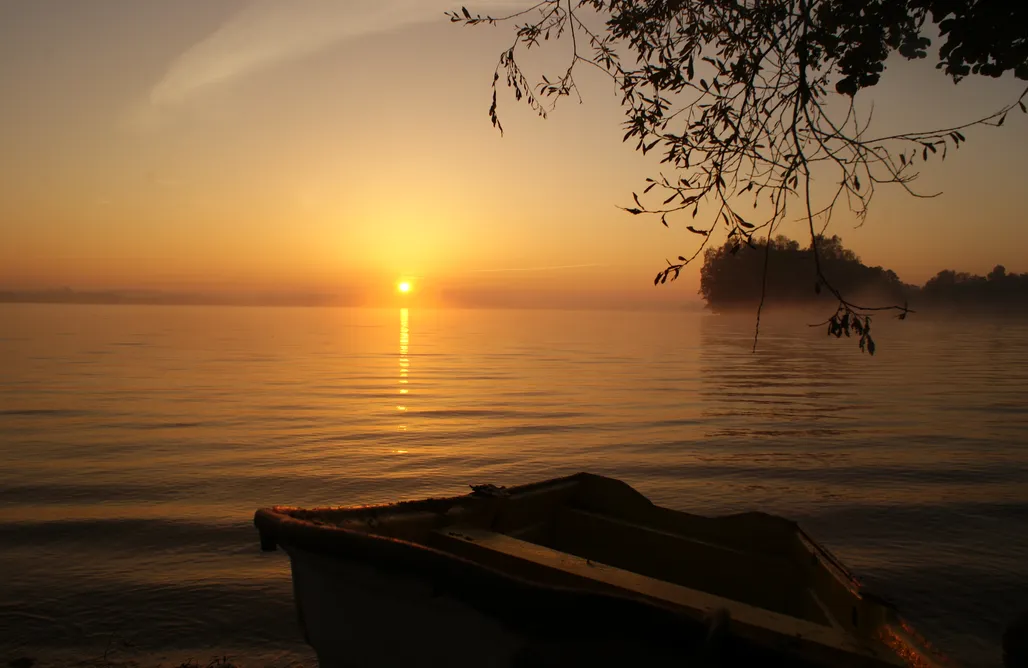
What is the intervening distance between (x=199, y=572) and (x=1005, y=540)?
10624 mm

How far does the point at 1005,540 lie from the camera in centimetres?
979

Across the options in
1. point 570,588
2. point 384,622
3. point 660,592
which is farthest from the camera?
point 384,622

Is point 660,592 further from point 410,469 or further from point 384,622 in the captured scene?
point 410,469

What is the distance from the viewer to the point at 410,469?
14.3 metres

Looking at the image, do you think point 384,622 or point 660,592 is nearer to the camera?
point 660,592

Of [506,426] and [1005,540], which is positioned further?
[506,426]

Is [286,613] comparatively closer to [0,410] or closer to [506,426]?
[506,426]

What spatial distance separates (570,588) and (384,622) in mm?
1391

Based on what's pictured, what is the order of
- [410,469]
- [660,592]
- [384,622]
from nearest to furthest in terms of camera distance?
[660,592] → [384,622] → [410,469]

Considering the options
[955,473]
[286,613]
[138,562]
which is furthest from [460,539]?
[955,473]

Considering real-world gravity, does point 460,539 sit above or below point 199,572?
above

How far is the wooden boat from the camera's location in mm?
3420

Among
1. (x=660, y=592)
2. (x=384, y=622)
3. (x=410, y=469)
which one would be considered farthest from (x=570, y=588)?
(x=410, y=469)

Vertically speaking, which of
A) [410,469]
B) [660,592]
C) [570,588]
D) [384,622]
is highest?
[570,588]
